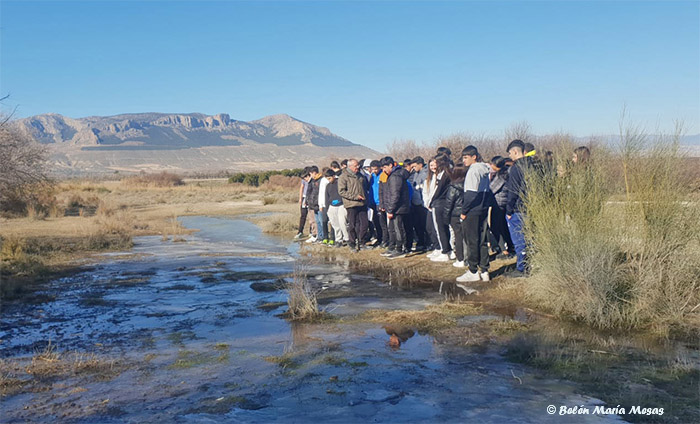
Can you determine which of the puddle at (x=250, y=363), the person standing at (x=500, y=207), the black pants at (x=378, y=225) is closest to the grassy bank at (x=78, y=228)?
the puddle at (x=250, y=363)

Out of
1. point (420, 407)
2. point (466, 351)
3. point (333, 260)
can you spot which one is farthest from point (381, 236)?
point (420, 407)

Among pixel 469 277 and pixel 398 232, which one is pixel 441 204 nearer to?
pixel 398 232

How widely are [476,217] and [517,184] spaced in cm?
85

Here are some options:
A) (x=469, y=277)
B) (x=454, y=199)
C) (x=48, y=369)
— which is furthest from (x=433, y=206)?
(x=48, y=369)

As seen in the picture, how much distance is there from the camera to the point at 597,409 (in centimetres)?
500

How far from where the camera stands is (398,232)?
14.1m

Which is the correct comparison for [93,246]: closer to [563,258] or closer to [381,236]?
[381,236]

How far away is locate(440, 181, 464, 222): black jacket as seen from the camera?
11206 millimetres

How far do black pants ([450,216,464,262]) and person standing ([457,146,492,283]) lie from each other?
2.59 ft

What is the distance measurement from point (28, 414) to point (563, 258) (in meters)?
6.31

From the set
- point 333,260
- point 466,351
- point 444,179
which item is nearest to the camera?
point 466,351

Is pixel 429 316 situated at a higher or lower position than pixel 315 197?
lower

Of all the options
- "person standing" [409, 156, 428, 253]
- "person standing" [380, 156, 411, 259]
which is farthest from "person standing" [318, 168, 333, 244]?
"person standing" [409, 156, 428, 253]

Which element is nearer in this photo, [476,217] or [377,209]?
[476,217]
